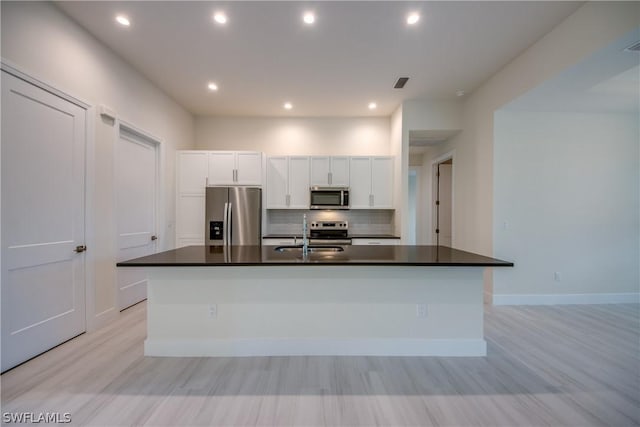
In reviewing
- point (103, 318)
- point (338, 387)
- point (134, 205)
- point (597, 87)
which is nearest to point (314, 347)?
point (338, 387)

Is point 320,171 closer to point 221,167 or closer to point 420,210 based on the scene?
point 221,167

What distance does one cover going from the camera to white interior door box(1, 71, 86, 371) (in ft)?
6.70

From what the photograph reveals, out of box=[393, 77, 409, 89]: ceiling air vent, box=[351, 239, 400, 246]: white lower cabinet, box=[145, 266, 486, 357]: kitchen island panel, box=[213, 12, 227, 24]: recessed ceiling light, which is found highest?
box=[393, 77, 409, 89]: ceiling air vent

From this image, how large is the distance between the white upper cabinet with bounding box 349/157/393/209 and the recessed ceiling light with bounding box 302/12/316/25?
2475mm

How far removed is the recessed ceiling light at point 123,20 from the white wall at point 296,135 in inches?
96.2

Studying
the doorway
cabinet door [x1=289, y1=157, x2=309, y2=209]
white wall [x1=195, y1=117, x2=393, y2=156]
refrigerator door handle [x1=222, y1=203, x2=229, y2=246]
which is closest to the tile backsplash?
cabinet door [x1=289, y1=157, x2=309, y2=209]

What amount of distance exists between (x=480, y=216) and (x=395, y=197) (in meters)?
1.33

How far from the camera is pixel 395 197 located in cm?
465

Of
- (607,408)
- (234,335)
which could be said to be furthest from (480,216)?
(234,335)

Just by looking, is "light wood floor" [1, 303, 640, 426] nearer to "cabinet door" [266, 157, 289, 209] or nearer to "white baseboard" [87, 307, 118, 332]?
"white baseboard" [87, 307, 118, 332]

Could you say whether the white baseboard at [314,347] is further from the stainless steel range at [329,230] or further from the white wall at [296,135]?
the white wall at [296,135]

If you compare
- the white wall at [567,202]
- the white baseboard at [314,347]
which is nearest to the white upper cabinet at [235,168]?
the white baseboard at [314,347]

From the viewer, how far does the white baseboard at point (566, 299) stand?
144 inches

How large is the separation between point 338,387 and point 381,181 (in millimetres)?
3526
